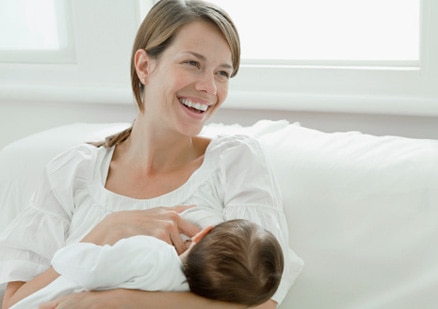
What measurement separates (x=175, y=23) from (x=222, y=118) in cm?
83

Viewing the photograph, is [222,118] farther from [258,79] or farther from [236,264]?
[236,264]

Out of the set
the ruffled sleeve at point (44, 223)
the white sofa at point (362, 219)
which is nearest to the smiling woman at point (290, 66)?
the white sofa at point (362, 219)

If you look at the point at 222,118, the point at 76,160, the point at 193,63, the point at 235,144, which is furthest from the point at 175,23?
the point at 222,118

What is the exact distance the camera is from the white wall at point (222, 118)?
246 centimetres

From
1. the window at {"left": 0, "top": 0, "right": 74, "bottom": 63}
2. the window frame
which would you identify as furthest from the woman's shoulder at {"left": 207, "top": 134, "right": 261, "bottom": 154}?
the window at {"left": 0, "top": 0, "right": 74, "bottom": 63}

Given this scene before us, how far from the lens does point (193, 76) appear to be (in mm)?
1913

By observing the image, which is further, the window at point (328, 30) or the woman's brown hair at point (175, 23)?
the window at point (328, 30)

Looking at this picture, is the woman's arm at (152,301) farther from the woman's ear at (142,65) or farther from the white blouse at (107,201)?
the woman's ear at (142,65)

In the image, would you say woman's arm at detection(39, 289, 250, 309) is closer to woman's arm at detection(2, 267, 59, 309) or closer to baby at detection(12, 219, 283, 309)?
baby at detection(12, 219, 283, 309)

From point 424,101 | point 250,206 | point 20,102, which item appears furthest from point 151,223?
point 20,102

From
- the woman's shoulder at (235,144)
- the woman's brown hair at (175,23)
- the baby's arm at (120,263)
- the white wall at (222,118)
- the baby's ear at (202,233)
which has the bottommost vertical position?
the baby's arm at (120,263)

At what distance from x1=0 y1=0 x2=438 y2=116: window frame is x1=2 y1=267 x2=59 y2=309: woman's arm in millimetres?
949

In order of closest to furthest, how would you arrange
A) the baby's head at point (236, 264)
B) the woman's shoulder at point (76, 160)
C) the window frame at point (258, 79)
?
the baby's head at point (236, 264)
the woman's shoulder at point (76, 160)
the window frame at point (258, 79)

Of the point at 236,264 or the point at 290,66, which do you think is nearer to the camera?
the point at 236,264
